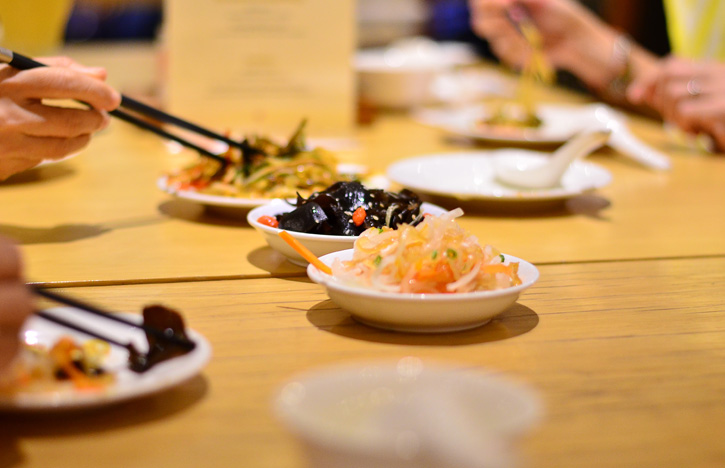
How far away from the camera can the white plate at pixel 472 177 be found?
1562mm

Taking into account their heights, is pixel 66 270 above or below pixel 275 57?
below

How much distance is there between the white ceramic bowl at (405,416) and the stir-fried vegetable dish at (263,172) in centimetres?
93

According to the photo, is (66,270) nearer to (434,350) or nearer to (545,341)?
(434,350)

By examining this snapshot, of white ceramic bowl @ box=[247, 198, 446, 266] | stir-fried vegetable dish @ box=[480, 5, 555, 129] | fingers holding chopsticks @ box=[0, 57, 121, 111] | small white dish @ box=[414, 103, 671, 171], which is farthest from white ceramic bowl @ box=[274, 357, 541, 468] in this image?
stir-fried vegetable dish @ box=[480, 5, 555, 129]

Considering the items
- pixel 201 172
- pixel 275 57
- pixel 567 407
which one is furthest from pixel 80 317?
pixel 275 57

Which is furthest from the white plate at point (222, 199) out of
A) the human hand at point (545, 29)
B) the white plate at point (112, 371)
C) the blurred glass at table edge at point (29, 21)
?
the blurred glass at table edge at point (29, 21)

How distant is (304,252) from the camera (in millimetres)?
1021

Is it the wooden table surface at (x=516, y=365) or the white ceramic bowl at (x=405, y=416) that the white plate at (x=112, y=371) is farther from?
the white ceramic bowl at (x=405, y=416)

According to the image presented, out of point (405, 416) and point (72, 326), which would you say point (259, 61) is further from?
point (405, 416)

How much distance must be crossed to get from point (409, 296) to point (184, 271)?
453 mm

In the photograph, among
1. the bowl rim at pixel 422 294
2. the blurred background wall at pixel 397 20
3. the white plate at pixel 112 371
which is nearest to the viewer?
the white plate at pixel 112 371

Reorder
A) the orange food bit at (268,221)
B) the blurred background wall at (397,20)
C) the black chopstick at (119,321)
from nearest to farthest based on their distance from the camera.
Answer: the black chopstick at (119,321) → the orange food bit at (268,221) → the blurred background wall at (397,20)

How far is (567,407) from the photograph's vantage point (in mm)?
750

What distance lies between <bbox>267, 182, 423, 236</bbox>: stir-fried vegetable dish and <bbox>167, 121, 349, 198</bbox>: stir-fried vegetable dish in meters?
0.27
